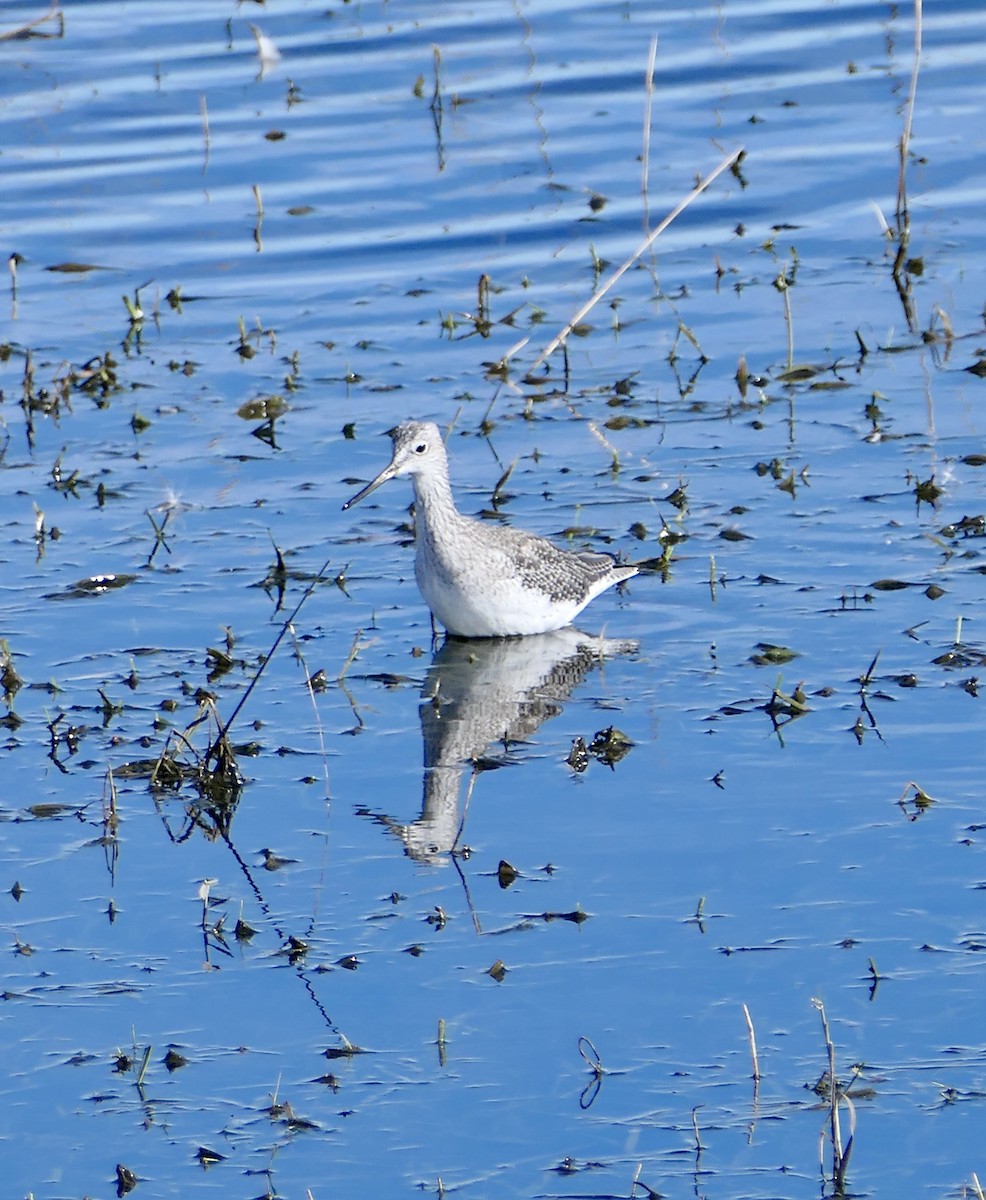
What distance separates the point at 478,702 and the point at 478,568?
0.83 meters

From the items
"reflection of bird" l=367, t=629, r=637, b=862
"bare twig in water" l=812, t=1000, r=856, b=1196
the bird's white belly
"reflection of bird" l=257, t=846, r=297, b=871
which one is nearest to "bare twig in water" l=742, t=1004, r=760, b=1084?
"bare twig in water" l=812, t=1000, r=856, b=1196

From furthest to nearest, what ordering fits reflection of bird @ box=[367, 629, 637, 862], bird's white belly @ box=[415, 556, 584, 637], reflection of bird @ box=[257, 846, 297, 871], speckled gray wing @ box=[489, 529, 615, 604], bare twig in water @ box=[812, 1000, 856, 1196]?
1. speckled gray wing @ box=[489, 529, 615, 604]
2. bird's white belly @ box=[415, 556, 584, 637]
3. reflection of bird @ box=[367, 629, 637, 862]
4. reflection of bird @ box=[257, 846, 297, 871]
5. bare twig in water @ box=[812, 1000, 856, 1196]

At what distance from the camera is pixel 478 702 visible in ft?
33.2

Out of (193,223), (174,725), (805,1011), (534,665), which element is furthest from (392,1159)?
(193,223)

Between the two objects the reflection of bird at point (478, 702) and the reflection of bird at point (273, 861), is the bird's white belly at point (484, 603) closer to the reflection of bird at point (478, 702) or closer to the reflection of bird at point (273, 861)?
the reflection of bird at point (478, 702)

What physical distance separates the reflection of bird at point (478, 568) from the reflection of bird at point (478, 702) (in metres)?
0.13

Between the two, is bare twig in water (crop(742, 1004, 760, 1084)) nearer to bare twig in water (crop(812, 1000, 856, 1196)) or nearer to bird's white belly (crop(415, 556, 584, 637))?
bare twig in water (crop(812, 1000, 856, 1196))

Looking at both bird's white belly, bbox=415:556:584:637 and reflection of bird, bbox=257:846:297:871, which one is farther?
bird's white belly, bbox=415:556:584:637

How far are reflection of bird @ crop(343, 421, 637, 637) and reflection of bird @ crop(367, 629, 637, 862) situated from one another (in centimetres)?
13

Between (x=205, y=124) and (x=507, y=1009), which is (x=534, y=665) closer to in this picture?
(x=507, y=1009)

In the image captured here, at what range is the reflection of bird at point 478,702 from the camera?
29.0ft

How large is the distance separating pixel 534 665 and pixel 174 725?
1.88 m

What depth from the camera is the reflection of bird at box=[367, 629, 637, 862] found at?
348 inches

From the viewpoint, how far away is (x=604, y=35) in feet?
78.3
